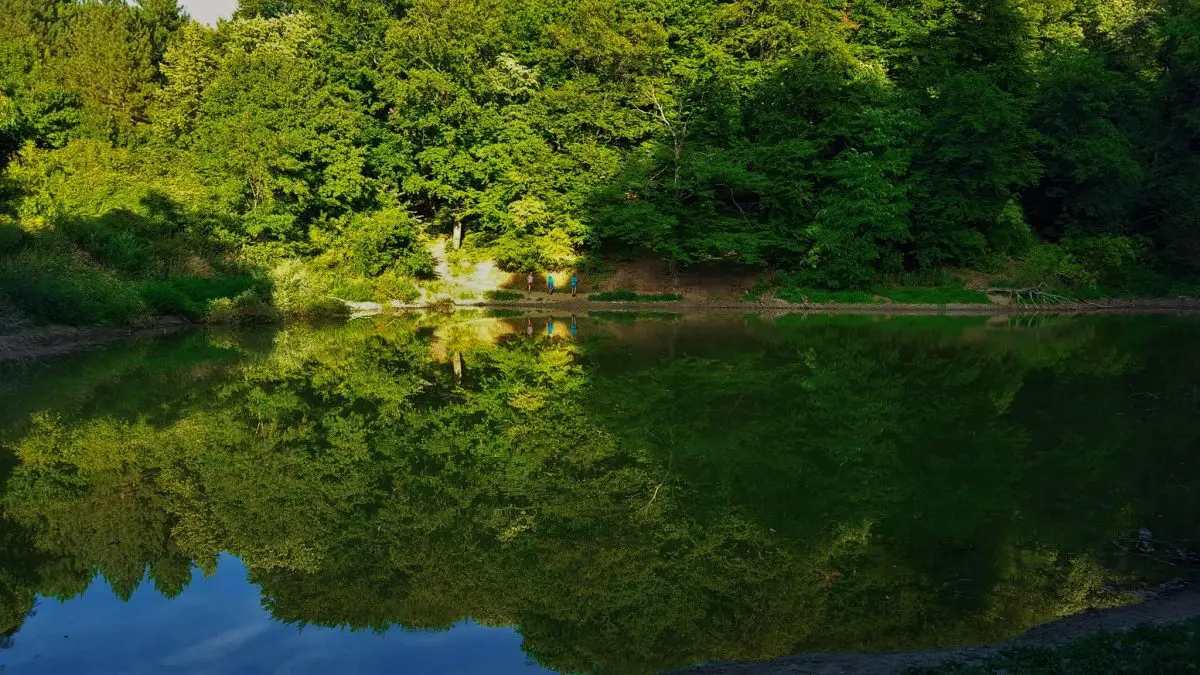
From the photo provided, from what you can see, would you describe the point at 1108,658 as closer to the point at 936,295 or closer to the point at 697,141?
the point at 936,295

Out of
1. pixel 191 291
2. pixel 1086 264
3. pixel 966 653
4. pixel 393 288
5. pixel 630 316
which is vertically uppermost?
pixel 1086 264

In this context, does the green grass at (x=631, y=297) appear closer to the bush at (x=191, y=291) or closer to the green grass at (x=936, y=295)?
the green grass at (x=936, y=295)

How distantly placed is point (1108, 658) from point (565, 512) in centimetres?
613

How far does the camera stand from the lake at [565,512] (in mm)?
7664

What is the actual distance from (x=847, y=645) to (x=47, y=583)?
768 centimetres

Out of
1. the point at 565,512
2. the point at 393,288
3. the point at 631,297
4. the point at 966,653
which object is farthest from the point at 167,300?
the point at 966,653

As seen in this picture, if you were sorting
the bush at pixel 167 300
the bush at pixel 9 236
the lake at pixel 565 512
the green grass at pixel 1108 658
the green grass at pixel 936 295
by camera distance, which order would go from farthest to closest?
the green grass at pixel 936 295
the bush at pixel 167 300
the bush at pixel 9 236
the lake at pixel 565 512
the green grass at pixel 1108 658

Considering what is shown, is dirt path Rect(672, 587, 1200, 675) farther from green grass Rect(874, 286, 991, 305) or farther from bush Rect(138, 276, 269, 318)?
green grass Rect(874, 286, 991, 305)

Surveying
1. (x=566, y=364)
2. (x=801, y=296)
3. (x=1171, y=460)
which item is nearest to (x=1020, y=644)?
(x=1171, y=460)

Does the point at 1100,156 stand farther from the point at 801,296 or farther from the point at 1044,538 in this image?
the point at 1044,538

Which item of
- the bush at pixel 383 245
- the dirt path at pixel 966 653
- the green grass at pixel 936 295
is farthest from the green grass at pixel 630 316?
the dirt path at pixel 966 653

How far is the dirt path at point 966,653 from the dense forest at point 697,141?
37534 millimetres

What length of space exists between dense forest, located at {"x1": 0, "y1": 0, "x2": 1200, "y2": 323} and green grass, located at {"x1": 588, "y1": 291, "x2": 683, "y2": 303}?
9.01 ft

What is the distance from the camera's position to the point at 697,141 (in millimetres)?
49031
